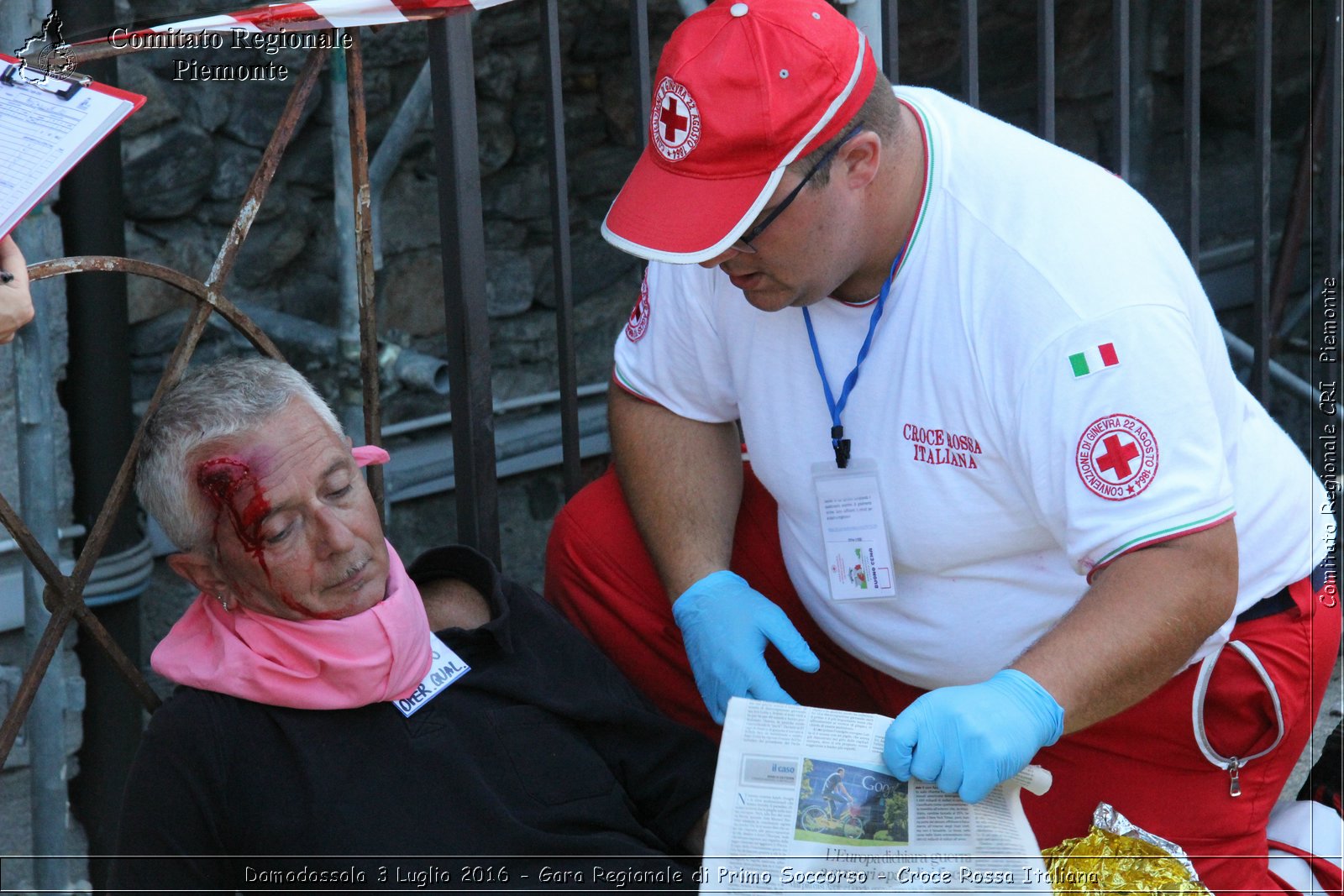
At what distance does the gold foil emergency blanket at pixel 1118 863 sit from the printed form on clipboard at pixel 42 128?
146 centimetres

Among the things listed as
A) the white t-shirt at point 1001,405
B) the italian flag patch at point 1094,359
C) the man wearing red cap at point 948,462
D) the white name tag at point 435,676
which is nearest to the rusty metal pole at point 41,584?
the white name tag at point 435,676

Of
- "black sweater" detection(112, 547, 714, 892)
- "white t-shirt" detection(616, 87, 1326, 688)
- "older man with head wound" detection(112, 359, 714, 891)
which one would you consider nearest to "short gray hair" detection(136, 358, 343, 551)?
"older man with head wound" detection(112, 359, 714, 891)

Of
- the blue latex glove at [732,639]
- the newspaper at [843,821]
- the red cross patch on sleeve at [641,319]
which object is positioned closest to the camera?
the newspaper at [843,821]

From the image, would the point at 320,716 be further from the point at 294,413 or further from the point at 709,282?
the point at 709,282

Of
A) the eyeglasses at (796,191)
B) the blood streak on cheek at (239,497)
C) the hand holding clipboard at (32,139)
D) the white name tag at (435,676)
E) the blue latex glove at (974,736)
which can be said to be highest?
the hand holding clipboard at (32,139)

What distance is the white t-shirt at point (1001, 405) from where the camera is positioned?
167cm

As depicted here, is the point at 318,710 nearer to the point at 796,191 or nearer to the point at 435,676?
the point at 435,676

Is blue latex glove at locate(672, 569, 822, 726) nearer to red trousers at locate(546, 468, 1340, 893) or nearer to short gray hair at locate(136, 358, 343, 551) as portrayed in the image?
red trousers at locate(546, 468, 1340, 893)

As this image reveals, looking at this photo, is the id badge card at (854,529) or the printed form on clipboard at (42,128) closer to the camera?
the printed form on clipboard at (42,128)

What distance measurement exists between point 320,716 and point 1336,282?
258 cm

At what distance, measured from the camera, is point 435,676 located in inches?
75.0

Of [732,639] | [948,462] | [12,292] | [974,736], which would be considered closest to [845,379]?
[948,462]
